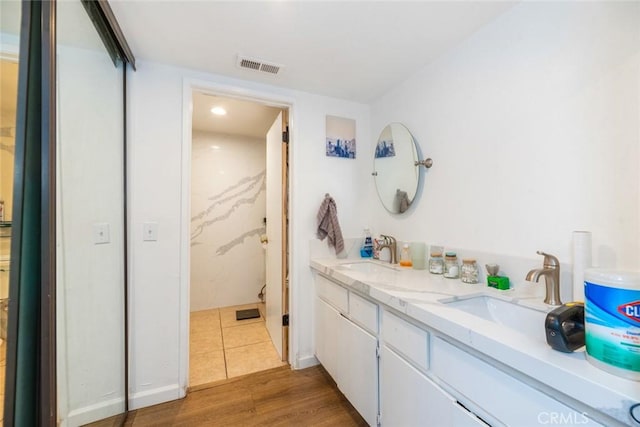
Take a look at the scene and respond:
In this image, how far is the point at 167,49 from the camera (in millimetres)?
1538

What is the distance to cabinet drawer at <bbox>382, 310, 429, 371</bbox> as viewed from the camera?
1.01 metres

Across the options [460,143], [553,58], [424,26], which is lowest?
[460,143]

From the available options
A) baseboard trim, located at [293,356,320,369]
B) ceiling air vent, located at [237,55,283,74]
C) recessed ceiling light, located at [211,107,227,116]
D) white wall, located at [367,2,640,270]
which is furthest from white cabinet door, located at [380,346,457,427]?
recessed ceiling light, located at [211,107,227,116]

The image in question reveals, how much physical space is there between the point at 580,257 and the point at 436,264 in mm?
663

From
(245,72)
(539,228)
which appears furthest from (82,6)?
(539,228)

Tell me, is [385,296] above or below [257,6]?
below

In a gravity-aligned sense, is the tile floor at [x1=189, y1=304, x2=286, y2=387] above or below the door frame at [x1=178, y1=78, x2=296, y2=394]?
below

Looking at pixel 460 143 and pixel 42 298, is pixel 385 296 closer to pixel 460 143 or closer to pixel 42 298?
pixel 460 143

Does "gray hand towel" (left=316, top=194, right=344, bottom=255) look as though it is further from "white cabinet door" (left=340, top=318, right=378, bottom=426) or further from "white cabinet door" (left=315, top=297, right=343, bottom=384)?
"white cabinet door" (left=340, top=318, right=378, bottom=426)

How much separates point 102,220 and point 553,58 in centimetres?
217

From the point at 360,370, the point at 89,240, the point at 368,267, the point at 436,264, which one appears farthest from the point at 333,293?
the point at 89,240

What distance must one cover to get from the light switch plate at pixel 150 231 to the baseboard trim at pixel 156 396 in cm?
95

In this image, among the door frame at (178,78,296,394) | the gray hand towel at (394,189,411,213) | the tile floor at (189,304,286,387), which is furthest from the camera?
the tile floor at (189,304,286,387)

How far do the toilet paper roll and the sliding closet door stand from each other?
1.83 meters
